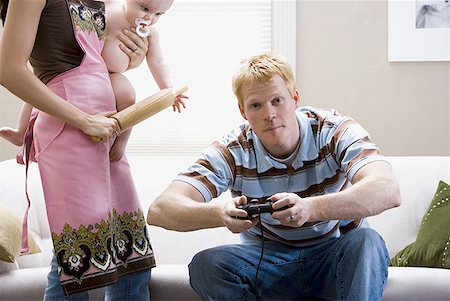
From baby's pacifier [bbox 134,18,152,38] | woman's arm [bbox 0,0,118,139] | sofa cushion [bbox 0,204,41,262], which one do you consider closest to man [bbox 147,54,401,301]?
baby's pacifier [bbox 134,18,152,38]

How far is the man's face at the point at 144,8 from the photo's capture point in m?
2.29

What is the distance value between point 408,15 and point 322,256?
2.21 m

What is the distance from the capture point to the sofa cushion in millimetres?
2826

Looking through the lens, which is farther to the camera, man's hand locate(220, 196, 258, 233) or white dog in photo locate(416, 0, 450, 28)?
white dog in photo locate(416, 0, 450, 28)

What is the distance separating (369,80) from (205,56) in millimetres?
924

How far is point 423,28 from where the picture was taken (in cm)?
429

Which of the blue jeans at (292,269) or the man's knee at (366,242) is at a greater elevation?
the man's knee at (366,242)

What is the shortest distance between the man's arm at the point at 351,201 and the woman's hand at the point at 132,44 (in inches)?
23.6

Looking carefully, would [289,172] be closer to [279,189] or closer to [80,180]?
[279,189]

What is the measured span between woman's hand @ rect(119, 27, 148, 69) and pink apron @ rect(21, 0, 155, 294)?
0.10 meters

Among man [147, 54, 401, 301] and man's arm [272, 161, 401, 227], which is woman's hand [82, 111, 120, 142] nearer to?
man [147, 54, 401, 301]

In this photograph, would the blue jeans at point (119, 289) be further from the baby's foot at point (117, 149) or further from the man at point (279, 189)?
the baby's foot at point (117, 149)

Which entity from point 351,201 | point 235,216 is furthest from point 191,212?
point 351,201

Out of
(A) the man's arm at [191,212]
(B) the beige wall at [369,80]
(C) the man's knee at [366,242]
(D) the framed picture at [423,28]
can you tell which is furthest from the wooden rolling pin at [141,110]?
(D) the framed picture at [423,28]
